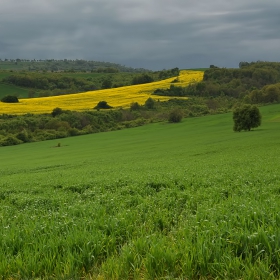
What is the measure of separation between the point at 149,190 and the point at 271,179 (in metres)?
4.26

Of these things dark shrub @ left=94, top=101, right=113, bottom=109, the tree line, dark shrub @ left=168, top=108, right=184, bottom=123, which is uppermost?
the tree line

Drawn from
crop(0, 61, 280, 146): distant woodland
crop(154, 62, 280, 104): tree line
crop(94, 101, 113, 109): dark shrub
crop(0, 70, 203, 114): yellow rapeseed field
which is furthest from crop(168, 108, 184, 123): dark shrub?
crop(154, 62, 280, 104): tree line

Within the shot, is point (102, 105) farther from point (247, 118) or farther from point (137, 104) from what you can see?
point (247, 118)

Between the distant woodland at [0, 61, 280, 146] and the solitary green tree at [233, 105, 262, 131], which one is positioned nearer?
the solitary green tree at [233, 105, 262, 131]

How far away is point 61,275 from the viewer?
14.2 feet

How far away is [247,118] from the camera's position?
6197 centimetres

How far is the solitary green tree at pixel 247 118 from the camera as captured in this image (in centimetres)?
6169

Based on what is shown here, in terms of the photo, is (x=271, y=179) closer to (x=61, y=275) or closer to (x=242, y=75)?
(x=61, y=275)

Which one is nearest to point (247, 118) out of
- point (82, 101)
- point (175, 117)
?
point (175, 117)

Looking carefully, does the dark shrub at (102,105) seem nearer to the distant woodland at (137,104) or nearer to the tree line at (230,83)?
the distant woodland at (137,104)

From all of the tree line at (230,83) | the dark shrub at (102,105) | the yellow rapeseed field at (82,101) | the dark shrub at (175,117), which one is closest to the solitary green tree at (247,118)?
the dark shrub at (175,117)

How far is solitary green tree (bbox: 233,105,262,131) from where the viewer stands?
61688 mm

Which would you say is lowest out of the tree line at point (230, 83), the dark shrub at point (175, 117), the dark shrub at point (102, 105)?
the dark shrub at point (175, 117)

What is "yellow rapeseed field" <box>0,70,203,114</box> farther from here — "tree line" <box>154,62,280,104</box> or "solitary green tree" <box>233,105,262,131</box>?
"solitary green tree" <box>233,105,262,131</box>
